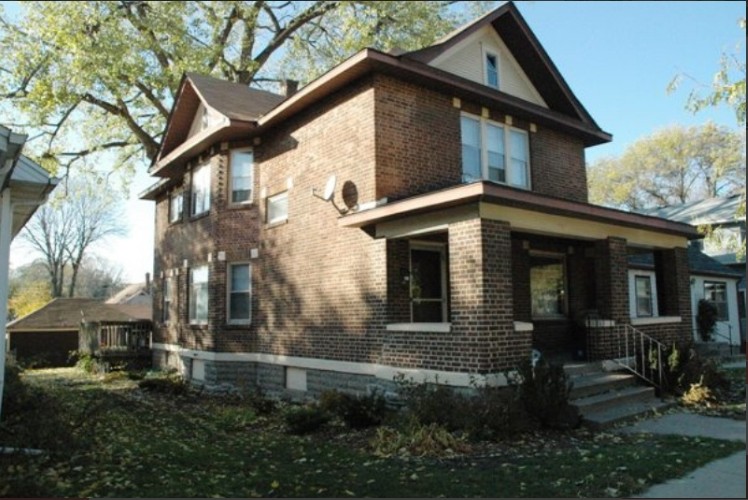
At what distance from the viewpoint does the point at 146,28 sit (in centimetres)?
2266

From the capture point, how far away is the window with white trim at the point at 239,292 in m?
15.0

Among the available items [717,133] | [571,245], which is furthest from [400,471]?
[717,133]

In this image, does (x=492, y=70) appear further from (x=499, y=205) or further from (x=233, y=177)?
(x=233, y=177)

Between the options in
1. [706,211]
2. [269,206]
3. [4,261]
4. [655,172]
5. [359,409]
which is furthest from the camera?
[655,172]

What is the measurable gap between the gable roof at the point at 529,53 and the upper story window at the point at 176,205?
970 centimetres

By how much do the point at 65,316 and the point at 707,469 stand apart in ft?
95.3

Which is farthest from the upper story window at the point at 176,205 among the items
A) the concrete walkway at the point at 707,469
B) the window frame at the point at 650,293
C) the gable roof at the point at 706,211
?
the gable roof at the point at 706,211

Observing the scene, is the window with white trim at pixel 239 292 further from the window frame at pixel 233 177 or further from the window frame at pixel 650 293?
the window frame at pixel 650 293

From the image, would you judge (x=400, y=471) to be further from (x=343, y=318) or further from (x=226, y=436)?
(x=343, y=318)

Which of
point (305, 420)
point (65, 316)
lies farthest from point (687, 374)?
point (65, 316)

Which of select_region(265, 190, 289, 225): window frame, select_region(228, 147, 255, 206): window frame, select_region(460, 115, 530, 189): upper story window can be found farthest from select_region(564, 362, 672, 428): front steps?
select_region(228, 147, 255, 206): window frame

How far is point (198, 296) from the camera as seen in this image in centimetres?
1653

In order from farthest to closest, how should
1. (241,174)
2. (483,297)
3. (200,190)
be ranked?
(200,190) < (241,174) < (483,297)

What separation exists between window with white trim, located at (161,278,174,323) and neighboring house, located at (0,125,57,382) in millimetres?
10139
